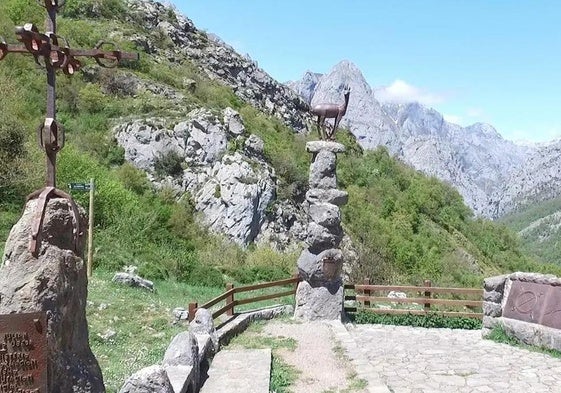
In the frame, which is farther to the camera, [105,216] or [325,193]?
[105,216]

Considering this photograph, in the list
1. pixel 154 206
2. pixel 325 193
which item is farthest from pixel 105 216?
pixel 325 193

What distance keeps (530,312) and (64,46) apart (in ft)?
37.5

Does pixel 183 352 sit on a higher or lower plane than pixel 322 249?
lower

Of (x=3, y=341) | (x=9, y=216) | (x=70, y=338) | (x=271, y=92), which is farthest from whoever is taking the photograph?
(x=271, y=92)

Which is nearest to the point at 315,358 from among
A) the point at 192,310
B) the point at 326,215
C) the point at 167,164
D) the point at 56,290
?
the point at 192,310

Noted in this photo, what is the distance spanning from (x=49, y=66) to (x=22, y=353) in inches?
83.8

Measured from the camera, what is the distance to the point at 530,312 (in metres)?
12.1

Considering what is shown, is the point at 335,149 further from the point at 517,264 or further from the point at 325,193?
the point at 517,264

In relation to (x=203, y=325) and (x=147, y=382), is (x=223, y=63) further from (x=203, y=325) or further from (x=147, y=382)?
(x=147, y=382)

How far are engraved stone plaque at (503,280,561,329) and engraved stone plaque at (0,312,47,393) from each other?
10.8 meters

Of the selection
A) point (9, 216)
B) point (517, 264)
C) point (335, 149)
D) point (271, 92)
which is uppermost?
point (271, 92)

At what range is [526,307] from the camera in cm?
1218

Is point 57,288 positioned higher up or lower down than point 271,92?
lower down

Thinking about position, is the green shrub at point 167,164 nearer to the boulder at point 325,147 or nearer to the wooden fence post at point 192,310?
the boulder at point 325,147
